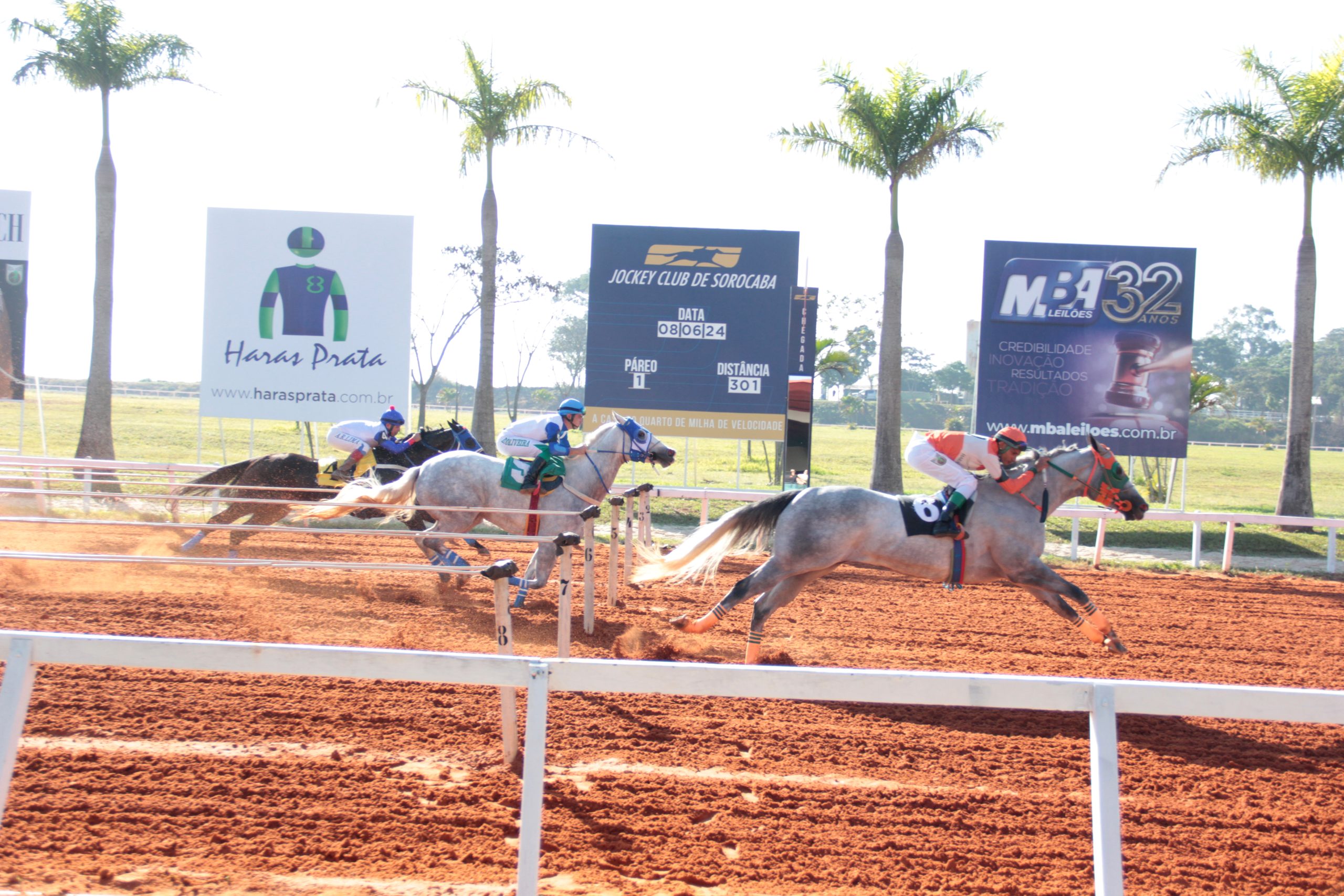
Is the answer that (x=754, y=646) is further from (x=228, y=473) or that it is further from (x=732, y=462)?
(x=732, y=462)

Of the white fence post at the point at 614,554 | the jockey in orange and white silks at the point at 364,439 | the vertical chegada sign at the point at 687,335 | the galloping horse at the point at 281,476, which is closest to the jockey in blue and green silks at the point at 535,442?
the white fence post at the point at 614,554

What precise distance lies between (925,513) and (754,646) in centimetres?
159

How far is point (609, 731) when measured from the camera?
5000mm

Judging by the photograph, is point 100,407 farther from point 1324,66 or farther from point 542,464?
point 1324,66

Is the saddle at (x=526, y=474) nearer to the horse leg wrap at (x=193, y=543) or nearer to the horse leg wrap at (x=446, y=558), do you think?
the horse leg wrap at (x=446, y=558)

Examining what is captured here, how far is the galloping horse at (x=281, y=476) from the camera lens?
1074 centimetres

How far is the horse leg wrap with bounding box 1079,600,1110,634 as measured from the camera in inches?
260

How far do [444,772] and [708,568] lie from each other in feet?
10.9

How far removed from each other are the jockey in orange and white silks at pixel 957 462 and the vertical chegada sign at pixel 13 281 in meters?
17.6

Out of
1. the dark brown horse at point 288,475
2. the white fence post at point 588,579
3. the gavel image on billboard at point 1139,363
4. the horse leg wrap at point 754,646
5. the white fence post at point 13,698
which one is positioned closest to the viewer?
the white fence post at point 13,698

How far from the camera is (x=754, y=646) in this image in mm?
6605

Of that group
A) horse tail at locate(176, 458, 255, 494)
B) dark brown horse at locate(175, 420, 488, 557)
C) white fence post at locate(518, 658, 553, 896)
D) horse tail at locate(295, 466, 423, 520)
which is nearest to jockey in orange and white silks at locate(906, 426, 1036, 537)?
white fence post at locate(518, 658, 553, 896)

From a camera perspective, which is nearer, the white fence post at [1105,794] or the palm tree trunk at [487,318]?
the white fence post at [1105,794]

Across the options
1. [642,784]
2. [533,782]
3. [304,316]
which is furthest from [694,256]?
[533,782]
